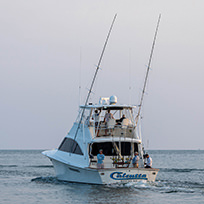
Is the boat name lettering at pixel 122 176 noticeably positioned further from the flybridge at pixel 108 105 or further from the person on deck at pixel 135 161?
the flybridge at pixel 108 105

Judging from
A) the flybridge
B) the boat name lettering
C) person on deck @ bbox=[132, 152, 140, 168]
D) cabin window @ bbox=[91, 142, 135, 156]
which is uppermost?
the flybridge

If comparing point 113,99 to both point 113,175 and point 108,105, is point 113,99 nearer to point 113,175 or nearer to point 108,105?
point 108,105

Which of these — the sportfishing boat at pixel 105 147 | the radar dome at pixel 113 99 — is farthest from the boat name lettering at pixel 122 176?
the radar dome at pixel 113 99

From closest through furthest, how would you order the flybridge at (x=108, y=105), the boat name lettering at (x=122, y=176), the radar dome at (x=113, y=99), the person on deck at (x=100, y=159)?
the boat name lettering at (x=122, y=176) < the person on deck at (x=100, y=159) < the flybridge at (x=108, y=105) < the radar dome at (x=113, y=99)

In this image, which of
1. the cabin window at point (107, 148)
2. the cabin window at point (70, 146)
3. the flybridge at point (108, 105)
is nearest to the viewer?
the cabin window at point (107, 148)

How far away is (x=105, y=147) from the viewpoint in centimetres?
2300

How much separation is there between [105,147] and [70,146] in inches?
97.9

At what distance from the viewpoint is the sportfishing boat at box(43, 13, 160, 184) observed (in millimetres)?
21141

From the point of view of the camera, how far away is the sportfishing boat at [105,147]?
21141 millimetres

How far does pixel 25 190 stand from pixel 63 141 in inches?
160

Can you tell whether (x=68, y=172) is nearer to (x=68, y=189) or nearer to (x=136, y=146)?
(x=68, y=189)

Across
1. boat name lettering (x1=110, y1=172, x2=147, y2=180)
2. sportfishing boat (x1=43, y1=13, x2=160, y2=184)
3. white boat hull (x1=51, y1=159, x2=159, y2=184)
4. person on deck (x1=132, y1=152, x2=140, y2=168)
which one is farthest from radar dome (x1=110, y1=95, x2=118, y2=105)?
boat name lettering (x1=110, y1=172, x2=147, y2=180)

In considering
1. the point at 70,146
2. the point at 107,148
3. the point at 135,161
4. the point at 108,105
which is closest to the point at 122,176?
the point at 135,161

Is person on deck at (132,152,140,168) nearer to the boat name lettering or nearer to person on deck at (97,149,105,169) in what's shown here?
Result: the boat name lettering
